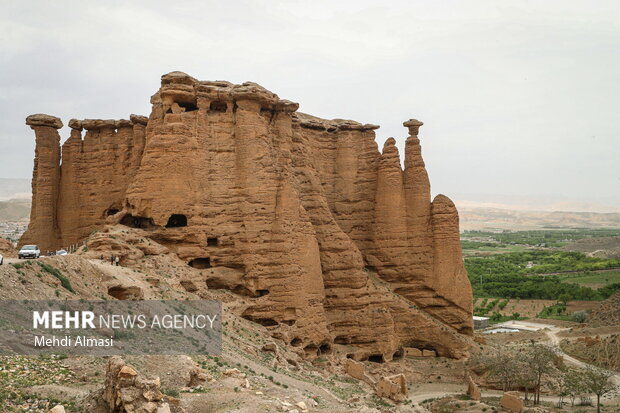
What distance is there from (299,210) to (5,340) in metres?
20.6

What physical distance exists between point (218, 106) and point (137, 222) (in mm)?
8816

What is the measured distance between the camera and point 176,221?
32000mm

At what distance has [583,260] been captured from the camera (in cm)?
12862

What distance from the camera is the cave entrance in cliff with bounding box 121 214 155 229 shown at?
3136 centimetres

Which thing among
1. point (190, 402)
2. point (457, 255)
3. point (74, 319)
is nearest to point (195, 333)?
point (74, 319)

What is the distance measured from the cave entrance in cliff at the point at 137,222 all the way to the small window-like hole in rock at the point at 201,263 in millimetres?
3288

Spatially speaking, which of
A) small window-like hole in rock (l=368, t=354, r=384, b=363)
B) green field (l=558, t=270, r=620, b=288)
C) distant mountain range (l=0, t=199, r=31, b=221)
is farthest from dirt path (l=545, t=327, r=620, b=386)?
distant mountain range (l=0, t=199, r=31, b=221)

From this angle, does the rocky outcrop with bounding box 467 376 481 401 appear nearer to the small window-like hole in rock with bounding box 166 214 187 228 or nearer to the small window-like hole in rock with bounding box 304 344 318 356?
the small window-like hole in rock with bounding box 304 344 318 356

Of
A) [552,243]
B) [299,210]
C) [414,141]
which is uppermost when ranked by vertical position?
[414,141]

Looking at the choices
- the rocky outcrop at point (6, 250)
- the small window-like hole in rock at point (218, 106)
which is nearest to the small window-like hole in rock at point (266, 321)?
the small window-like hole in rock at point (218, 106)

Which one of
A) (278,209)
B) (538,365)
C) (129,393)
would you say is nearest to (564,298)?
(538,365)

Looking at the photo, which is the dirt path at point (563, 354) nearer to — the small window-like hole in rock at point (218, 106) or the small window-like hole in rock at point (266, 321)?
the small window-like hole in rock at point (266, 321)

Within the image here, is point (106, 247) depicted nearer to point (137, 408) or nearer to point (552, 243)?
point (137, 408)

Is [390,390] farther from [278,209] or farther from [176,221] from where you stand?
[176,221]
